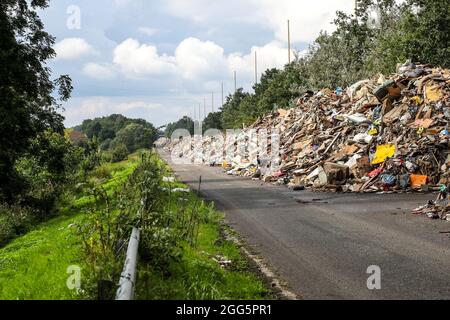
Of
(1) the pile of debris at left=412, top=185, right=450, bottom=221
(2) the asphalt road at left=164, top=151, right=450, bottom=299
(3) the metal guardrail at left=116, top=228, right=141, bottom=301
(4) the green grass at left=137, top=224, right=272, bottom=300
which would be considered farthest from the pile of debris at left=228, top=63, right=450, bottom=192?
(3) the metal guardrail at left=116, top=228, right=141, bottom=301

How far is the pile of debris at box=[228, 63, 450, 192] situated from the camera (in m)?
18.2

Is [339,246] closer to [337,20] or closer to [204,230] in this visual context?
[204,230]

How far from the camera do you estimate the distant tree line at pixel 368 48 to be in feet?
90.6

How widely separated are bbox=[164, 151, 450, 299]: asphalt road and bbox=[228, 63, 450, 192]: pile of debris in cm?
198

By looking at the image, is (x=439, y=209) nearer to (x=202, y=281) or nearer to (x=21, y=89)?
(x=202, y=281)

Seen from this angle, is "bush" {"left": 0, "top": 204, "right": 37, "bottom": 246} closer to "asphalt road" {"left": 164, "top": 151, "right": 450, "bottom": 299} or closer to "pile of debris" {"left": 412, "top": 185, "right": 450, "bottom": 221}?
"asphalt road" {"left": 164, "top": 151, "right": 450, "bottom": 299}

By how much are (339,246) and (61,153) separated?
56.6 ft

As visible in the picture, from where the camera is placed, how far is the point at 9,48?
1872cm

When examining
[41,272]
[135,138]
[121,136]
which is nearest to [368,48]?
[41,272]

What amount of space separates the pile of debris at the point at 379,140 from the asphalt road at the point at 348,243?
198 cm

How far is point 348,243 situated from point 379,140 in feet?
40.3

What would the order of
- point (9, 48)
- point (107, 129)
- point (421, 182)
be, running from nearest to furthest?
1. point (421, 182)
2. point (9, 48)
3. point (107, 129)

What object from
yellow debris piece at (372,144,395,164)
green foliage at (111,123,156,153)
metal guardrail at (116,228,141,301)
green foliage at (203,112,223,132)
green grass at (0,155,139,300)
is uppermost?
green foliage at (203,112,223,132)

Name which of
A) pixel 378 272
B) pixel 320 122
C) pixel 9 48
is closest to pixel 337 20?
pixel 320 122
